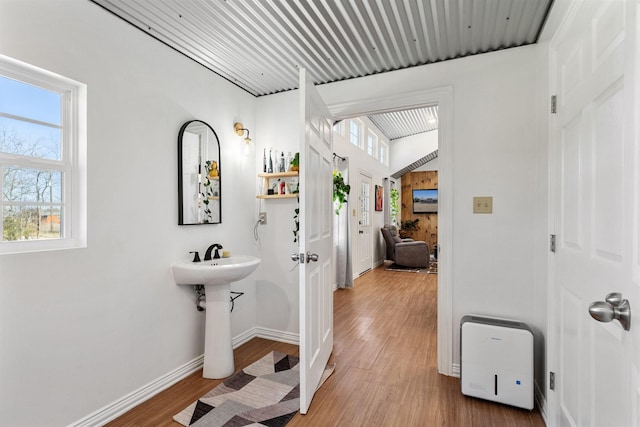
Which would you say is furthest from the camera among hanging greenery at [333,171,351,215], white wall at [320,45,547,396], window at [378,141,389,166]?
window at [378,141,389,166]

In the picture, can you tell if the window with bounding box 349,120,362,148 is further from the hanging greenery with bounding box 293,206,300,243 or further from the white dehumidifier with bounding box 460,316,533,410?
the white dehumidifier with bounding box 460,316,533,410

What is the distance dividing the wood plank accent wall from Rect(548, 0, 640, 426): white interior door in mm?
7708

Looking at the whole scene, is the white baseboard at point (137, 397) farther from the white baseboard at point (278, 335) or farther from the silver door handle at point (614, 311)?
the silver door handle at point (614, 311)

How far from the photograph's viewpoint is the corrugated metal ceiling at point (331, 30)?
1800 mm

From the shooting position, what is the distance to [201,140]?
2504 mm

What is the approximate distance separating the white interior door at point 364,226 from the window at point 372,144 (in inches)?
22.9

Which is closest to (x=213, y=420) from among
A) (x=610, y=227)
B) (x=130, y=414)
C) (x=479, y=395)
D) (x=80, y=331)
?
(x=130, y=414)

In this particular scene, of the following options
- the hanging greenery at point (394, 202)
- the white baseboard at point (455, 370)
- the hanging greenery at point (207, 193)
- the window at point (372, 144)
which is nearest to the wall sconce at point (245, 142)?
the hanging greenery at point (207, 193)

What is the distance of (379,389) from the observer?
2.15 meters

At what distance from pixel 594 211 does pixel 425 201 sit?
8.37 meters

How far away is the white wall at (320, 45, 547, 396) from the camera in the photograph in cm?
212

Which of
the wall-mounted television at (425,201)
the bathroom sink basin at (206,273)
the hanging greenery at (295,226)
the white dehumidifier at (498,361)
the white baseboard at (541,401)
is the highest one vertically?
the wall-mounted television at (425,201)

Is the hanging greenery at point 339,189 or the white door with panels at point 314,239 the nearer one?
the white door with panels at point 314,239

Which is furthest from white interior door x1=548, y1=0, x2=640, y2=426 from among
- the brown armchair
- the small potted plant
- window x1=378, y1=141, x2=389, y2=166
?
window x1=378, y1=141, x2=389, y2=166
